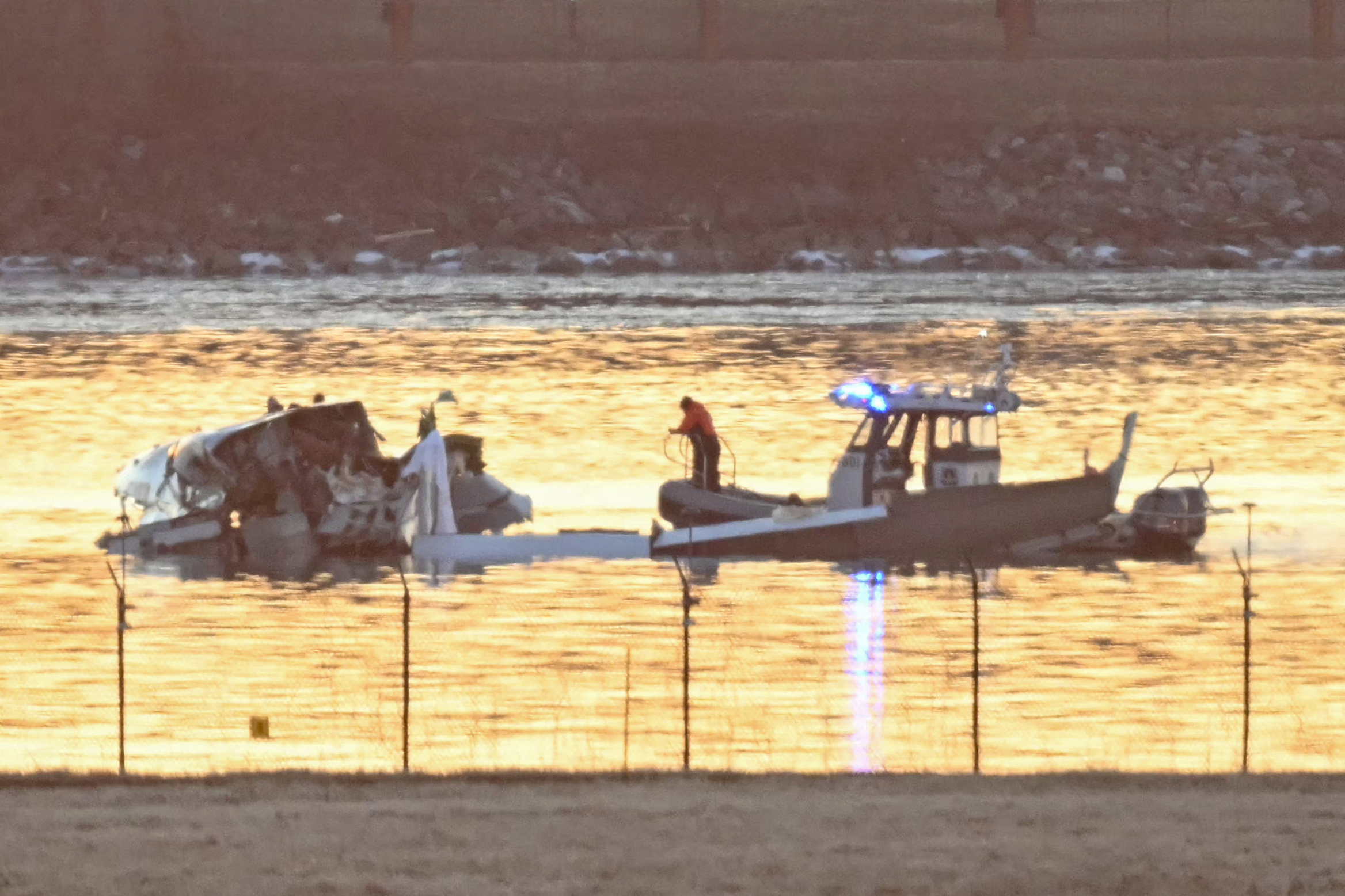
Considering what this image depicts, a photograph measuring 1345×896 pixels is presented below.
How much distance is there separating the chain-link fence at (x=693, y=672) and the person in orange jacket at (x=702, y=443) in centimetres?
209

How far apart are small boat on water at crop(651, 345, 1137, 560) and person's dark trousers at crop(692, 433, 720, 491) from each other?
1.58 ft

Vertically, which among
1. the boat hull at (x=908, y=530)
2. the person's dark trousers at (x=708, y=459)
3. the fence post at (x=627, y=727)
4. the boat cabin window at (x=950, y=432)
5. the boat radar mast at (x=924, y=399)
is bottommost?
the fence post at (x=627, y=727)

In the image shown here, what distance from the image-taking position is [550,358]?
64812mm

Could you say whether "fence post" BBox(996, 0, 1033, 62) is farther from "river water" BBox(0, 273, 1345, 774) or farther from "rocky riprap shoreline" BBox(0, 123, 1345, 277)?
"river water" BBox(0, 273, 1345, 774)

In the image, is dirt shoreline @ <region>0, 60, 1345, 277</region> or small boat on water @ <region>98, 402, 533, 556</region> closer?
small boat on water @ <region>98, 402, 533, 556</region>

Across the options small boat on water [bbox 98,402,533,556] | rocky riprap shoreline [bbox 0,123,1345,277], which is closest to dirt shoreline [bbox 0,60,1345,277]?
rocky riprap shoreline [bbox 0,123,1345,277]

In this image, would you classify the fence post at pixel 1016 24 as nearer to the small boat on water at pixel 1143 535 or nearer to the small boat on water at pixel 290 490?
the small boat on water at pixel 1143 535

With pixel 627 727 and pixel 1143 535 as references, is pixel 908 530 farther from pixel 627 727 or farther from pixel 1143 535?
pixel 627 727

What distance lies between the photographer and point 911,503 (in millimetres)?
30125

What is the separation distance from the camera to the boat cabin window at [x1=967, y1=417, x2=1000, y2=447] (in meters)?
31.0

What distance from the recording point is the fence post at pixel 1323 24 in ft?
375

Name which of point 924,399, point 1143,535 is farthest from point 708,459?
point 1143,535

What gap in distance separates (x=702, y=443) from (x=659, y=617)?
5.81 metres

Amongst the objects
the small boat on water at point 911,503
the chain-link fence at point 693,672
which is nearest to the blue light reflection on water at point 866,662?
the chain-link fence at point 693,672
